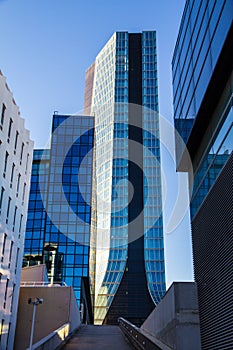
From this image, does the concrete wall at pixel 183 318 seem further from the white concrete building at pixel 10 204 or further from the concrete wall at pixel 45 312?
the concrete wall at pixel 45 312

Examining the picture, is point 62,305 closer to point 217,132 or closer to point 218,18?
point 217,132

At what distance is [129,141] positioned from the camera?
9206 centimetres

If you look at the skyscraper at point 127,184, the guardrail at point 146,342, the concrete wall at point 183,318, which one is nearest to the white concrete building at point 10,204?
the guardrail at point 146,342

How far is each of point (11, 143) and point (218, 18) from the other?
17751 millimetres

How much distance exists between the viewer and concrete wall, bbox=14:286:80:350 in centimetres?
3055

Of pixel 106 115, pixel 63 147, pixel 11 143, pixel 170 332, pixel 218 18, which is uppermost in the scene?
pixel 106 115

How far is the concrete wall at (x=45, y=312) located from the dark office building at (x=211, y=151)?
14787 mm

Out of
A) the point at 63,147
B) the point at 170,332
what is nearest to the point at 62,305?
the point at 170,332

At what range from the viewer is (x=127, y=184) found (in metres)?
87.6

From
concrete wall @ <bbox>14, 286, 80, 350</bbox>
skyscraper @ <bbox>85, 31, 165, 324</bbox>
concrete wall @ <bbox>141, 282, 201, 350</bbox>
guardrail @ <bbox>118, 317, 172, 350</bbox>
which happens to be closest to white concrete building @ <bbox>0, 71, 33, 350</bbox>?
concrete wall @ <bbox>14, 286, 80, 350</bbox>

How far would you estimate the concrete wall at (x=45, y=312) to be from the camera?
30547 millimetres

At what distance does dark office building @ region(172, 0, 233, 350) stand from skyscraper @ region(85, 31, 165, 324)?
4768 centimetres

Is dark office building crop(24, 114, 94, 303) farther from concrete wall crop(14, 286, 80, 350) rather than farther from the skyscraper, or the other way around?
concrete wall crop(14, 286, 80, 350)

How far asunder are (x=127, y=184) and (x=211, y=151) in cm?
6990
